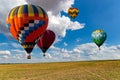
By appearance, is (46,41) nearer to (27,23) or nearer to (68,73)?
(27,23)

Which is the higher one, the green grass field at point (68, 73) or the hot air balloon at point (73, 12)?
the hot air balloon at point (73, 12)

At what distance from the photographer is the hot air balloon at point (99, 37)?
3533 inches

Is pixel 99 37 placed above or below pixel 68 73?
above

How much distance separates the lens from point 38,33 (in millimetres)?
50719

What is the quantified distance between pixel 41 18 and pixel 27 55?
279 inches

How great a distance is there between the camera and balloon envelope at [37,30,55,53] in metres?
65.4

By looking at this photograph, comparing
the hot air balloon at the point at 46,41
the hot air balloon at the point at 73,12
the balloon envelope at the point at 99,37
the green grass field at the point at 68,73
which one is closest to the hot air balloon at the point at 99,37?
the balloon envelope at the point at 99,37

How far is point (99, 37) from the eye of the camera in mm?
90812

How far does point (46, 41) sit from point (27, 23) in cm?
1720

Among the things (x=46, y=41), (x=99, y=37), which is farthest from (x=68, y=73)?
(x=99, y=37)

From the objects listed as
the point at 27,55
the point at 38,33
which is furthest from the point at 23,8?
the point at 27,55

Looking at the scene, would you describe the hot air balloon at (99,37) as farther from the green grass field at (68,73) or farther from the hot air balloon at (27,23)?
the hot air balloon at (27,23)

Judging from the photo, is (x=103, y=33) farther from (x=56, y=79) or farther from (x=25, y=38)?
(x=56, y=79)

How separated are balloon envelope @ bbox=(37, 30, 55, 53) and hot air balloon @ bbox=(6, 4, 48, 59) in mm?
13878
